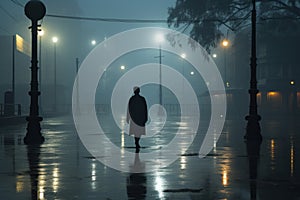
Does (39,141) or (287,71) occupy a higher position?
(287,71)

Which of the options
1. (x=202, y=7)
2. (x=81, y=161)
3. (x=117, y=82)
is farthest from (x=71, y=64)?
(x=81, y=161)

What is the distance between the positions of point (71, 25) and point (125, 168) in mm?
93014

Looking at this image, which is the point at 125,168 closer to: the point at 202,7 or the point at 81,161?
the point at 81,161

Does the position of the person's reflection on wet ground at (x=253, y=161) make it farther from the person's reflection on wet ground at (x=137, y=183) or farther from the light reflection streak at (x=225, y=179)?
the person's reflection on wet ground at (x=137, y=183)

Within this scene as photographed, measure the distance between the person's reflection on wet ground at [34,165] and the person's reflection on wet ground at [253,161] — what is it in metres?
3.25

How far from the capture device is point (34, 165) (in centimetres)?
1218

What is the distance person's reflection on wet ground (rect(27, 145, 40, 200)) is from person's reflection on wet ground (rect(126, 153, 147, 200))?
4.64ft

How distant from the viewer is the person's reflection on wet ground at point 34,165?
8369 millimetres

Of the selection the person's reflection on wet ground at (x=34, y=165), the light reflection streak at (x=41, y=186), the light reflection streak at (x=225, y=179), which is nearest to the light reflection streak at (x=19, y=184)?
the person's reflection on wet ground at (x=34, y=165)

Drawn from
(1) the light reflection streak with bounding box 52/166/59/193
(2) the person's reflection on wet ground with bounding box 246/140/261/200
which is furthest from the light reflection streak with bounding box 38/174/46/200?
(2) the person's reflection on wet ground with bounding box 246/140/261/200

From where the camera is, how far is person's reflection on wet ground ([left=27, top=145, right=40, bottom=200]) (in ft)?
27.5

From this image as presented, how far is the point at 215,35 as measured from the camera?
143 ft

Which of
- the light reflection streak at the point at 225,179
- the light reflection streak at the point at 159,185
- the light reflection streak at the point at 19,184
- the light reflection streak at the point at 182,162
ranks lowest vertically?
the light reflection streak at the point at 225,179

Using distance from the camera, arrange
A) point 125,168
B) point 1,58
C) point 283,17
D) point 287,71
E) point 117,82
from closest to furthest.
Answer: point 125,168, point 283,17, point 287,71, point 1,58, point 117,82
